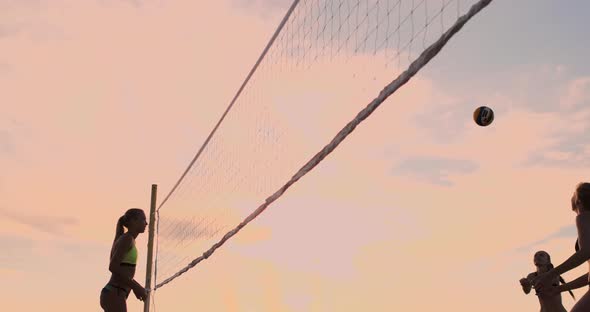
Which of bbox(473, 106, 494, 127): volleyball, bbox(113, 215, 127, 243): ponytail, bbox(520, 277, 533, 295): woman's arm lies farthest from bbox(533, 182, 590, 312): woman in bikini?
bbox(473, 106, 494, 127): volleyball

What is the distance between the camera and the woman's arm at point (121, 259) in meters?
7.64

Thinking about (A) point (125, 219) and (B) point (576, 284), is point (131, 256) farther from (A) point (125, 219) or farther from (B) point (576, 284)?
(B) point (576, 284)

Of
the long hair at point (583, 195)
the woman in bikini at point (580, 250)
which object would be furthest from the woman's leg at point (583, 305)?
the long hair at point (583, 195)

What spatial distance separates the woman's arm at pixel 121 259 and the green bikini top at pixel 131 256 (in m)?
0.04

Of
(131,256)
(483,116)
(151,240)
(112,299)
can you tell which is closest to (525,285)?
(131,256)

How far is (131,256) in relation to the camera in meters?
7.75

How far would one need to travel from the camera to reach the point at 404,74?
6781 mm

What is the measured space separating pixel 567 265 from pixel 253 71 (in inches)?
286

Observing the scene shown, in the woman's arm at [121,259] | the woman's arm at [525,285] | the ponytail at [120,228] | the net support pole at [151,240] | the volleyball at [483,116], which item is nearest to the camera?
the woman's arm at [525,285]

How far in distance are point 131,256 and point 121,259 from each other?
0.12 m

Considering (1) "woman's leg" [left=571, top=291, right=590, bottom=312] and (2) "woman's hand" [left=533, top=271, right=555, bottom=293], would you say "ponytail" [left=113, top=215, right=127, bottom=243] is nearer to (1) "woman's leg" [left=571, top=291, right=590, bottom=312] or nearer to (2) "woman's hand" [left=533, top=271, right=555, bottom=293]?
(2) "woman's hand" [left=533, top=271, right=555, bottom=293]

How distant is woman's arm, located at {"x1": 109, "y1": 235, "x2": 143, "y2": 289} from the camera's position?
25.1 ft

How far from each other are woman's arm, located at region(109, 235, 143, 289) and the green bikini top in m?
0.04

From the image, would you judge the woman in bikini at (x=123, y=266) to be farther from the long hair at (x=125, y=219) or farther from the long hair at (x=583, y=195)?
the long hair at (x=583, y=195)
